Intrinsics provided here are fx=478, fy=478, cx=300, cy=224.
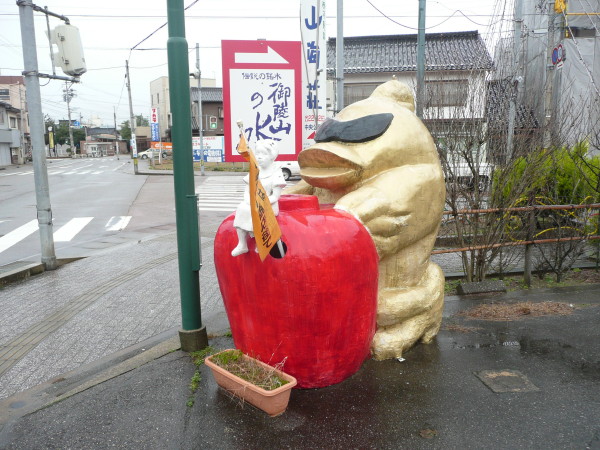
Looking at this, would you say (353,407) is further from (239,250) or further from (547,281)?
(547,281)

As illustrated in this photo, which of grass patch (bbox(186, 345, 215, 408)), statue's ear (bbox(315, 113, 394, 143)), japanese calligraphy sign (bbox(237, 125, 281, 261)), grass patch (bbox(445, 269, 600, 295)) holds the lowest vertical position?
grass patch (bbox(445, 269, 600, 295))

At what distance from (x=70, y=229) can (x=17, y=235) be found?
131 centimetres

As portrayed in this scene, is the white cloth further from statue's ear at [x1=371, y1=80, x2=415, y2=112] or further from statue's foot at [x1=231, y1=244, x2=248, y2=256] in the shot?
statue's ear at [x1=371, y1=80, x2=415, y2=112]

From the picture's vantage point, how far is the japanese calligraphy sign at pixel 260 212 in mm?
2881

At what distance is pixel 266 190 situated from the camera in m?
3.24

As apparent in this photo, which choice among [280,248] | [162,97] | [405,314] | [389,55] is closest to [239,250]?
[280,248]

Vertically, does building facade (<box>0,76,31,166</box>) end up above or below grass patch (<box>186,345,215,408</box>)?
above

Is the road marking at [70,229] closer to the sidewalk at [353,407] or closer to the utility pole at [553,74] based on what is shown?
the sidewalk at [353,407]

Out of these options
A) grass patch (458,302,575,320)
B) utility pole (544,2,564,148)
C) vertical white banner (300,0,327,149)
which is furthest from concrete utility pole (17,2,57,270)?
utility pole (544,2,564,148)

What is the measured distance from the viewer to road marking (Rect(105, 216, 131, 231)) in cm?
1259

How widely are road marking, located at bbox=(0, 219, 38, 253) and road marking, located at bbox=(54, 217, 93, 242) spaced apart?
64cm

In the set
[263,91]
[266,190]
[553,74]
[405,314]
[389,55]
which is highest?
[389,55]

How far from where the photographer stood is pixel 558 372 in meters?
4.00

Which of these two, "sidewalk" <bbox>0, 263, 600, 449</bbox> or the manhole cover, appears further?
the manhole cover
